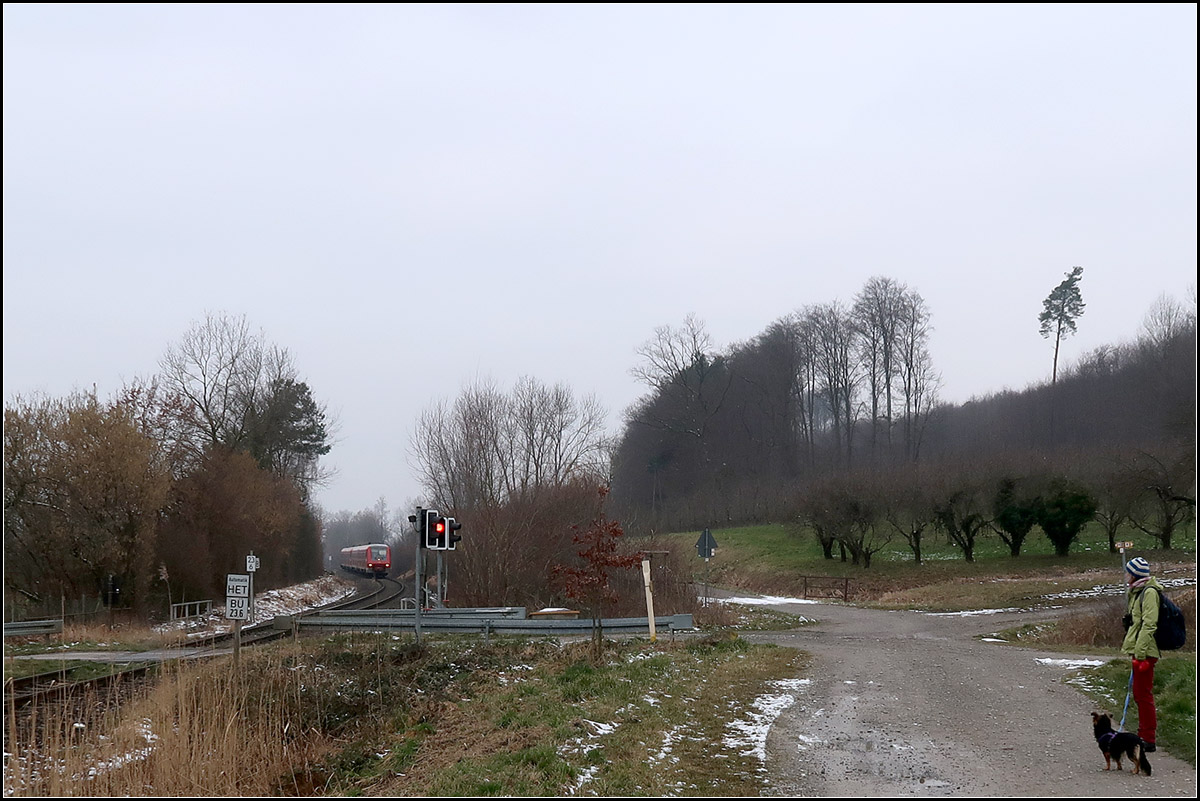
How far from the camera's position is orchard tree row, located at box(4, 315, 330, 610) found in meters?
29.2

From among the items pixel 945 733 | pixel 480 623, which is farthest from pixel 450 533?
pixel 945 733

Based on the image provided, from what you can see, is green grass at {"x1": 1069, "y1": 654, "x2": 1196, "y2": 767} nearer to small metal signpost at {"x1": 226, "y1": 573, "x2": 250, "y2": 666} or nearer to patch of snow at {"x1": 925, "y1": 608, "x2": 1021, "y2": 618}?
small metal signpost at {"x1": 226, "y1": 573, "x2": 250, "y2": 666}

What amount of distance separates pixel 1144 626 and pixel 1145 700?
A: 710 mm

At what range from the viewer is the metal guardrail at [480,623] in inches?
799

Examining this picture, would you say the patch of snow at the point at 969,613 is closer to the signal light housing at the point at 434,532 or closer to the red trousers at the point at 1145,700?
the signal light housing at the point at 434,532

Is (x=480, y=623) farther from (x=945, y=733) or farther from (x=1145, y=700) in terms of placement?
(x=1145, y=700)

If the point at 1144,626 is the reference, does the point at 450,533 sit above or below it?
above

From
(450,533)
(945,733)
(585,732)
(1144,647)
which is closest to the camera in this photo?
(1144,647)

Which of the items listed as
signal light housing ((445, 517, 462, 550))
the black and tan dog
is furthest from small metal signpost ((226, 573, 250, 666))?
the black and tan dog

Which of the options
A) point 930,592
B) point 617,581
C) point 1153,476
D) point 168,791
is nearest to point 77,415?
point 617,581

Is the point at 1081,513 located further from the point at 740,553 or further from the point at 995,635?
the point at 995,635

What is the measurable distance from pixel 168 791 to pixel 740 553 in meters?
47.6

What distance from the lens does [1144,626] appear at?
28.4ft

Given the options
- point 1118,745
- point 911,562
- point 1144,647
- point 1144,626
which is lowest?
point 911,562
